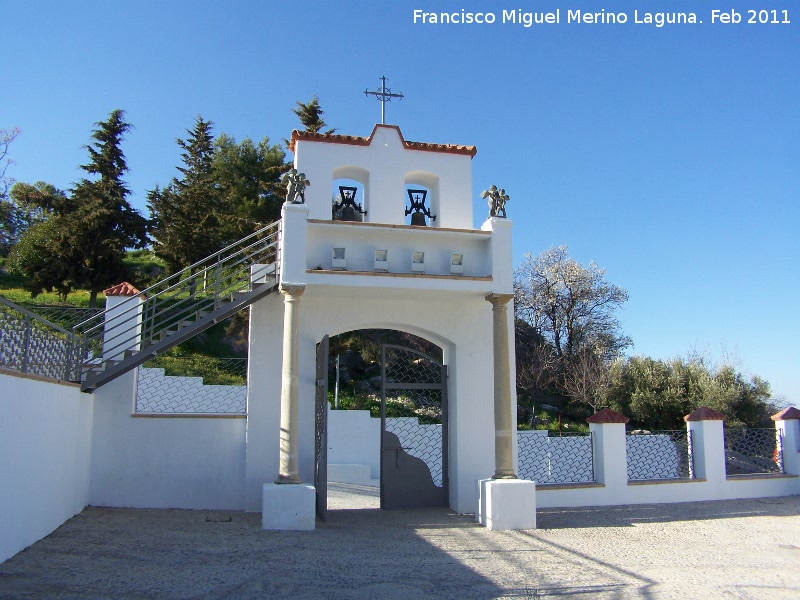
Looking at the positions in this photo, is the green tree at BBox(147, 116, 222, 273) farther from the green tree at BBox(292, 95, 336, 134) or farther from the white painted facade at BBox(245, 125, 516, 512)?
the white painted facade at BBox(245, 125, 516, 512)

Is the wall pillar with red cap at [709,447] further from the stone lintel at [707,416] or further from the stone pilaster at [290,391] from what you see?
the stone pilaster at [290,391]

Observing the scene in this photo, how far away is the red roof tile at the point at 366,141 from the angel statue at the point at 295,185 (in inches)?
42.1

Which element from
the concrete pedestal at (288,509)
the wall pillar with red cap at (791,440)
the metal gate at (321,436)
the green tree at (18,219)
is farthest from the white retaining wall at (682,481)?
the green tree at (18,219)

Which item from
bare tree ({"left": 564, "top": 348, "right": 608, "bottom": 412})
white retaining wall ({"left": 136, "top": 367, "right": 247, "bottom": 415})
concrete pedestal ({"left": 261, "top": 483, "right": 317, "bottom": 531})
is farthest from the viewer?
bare tree ({"left": 564, "top": 348, "right": 608, "bottom": 412})

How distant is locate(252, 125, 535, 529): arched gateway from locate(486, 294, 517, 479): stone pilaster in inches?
0.7

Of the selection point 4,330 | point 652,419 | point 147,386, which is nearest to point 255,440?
point 4,330

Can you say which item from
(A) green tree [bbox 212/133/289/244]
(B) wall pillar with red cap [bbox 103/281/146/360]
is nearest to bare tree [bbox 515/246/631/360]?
(A) green tree [bbox 212/133/289/244]

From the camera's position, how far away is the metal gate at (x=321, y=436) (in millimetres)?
9445

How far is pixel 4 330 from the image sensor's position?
6664 millimetres

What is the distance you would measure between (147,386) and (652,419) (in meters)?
15.1

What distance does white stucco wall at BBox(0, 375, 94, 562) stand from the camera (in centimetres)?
635

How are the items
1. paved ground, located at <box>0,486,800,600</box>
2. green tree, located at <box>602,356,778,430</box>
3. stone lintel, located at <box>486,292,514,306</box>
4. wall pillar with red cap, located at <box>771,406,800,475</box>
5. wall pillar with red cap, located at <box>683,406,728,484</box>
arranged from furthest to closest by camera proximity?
green tree, located at <box>602,356,778,430</box>, wall pillar with red cap, located at <box>771,406,800,475</box>, wall pillar with red cap, located at <box>683,406,728,484</box>, stone lintel, located at <box>486,292,514,306</box>, paved ground, located at <box>0,486,800,600</box>

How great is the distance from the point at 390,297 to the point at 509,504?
3733 mm

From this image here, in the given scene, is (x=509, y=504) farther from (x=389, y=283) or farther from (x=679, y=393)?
(x=679, y=393)
